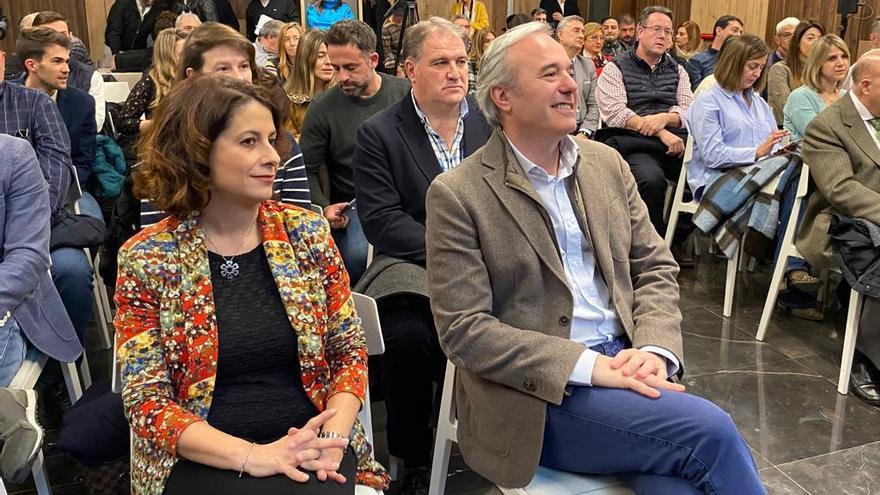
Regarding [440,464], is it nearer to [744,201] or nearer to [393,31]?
[744,201]

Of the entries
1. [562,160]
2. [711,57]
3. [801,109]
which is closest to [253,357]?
[562,160]

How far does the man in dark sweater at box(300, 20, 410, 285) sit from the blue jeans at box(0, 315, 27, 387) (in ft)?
3.99

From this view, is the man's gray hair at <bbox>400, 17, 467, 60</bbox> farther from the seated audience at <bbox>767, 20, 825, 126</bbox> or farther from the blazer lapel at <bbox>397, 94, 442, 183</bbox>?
the seated audience at <bbox>767, 20, 825, 126</bbox>

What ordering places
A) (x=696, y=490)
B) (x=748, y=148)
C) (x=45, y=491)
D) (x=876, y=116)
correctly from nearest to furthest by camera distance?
(x=696, y=490) < (x=45, y=491) < (x=876, y=116) < (x=748, y=148)

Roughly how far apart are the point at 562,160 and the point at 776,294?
6.52 feet

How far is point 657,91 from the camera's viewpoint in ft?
15.4

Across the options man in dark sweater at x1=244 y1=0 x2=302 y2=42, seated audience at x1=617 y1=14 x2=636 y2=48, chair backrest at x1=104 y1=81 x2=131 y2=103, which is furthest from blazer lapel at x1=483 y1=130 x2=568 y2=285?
seated audience at x1=617 y1=14 x2=636 y2=48

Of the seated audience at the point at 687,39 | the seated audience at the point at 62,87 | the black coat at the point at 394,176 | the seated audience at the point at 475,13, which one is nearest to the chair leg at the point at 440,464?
the black coat at the point at 394,176

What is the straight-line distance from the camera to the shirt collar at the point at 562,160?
183cm

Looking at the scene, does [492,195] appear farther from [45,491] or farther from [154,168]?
[45,491]

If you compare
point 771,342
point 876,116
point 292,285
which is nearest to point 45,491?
point 292,285

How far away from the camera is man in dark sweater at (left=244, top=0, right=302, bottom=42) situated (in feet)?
26.4

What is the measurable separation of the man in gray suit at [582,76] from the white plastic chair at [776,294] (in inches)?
70.7

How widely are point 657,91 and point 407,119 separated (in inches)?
97.7
